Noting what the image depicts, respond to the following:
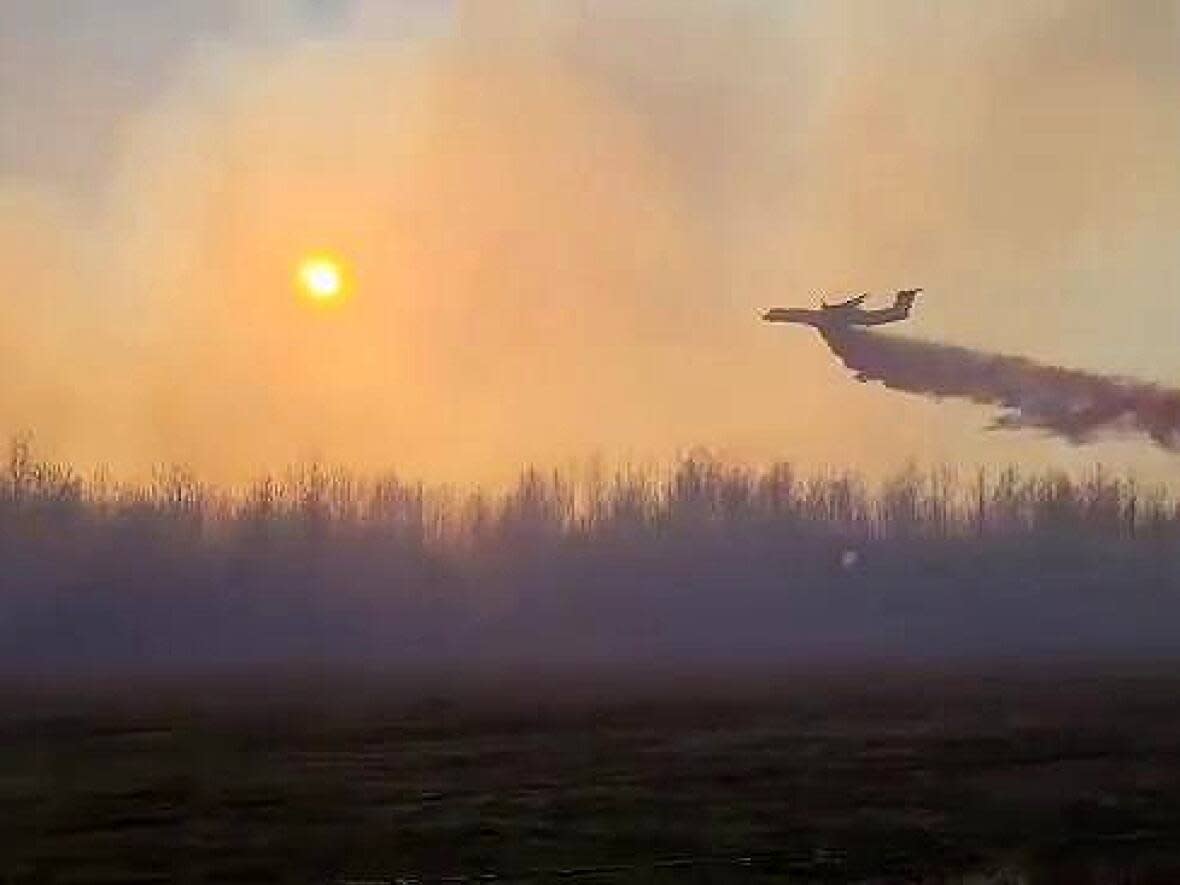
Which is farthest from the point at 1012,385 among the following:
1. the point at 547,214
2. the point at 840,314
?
the point at 547,214

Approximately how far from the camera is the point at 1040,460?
7.02 feet

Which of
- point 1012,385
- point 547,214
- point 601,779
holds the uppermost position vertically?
point 547,214

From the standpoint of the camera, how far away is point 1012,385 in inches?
84.9

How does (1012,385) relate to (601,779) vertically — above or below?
above

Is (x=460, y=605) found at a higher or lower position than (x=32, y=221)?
lower

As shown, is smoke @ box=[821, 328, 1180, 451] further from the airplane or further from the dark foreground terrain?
the dark foreground terrain

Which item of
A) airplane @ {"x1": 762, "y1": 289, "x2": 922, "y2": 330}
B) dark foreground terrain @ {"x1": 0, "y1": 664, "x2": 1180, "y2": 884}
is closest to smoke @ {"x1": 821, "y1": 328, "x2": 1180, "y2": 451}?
airplane @ {"x1": 762, "y1": 289, "x2": 922, "y2": 330}

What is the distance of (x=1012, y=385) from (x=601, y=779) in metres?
0.84

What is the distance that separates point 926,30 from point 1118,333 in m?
0.54

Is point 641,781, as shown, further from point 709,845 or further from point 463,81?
point 463,81

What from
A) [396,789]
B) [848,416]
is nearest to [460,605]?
[396,789]

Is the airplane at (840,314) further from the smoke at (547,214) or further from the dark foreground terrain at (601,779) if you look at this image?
the dark foreground terrain at (601,779)

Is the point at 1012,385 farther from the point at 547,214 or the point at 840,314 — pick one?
the point at 547,214

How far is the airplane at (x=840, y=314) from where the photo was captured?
6.84 ft
